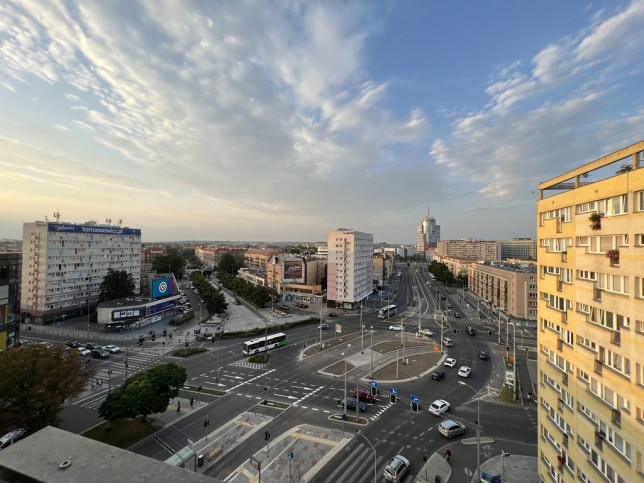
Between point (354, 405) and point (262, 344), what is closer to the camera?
point (354, 405)

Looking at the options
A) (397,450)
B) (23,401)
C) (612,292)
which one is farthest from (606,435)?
(23,401)

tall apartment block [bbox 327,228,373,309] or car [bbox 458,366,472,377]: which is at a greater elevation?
tall apartment block [bbox 327,228,373,309]

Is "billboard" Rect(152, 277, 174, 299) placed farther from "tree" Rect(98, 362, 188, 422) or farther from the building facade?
"tree" Rect(98, 362, 188, 422)

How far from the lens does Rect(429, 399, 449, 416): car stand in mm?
32750

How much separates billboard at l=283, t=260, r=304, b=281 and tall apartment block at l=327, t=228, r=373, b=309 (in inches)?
538

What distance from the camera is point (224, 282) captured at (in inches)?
4587

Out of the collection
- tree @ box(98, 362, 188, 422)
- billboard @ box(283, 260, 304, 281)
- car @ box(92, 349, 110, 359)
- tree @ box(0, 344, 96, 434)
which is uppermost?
billboard @ box(283, 260, 304, 281)

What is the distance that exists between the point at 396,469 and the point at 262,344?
108 ft

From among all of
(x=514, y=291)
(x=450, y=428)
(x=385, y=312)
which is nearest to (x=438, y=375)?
(x=450, y=428)

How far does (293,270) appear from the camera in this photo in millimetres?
103812

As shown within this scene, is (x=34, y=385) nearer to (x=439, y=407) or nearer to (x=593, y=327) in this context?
(x=439, y=407)

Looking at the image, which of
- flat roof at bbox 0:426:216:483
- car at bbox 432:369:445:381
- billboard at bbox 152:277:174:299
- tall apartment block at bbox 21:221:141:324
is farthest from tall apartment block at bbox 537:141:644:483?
tall apartment block at bbox 21:221:141:324

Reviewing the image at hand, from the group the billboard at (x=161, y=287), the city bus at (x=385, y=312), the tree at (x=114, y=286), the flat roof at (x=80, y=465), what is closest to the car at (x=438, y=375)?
the city bus at (x=385, y=312)

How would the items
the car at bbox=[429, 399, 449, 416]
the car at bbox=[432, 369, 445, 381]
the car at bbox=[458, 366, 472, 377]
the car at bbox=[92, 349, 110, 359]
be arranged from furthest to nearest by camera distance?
1. the car at bbox=[92, 349, 110, 359]
2. the car at bbox=[458, 366, 472, 377]
3. the car at bbox=[432, 369, 445, 381]
4. the car at bbox=[429, 399, 449, 416]
